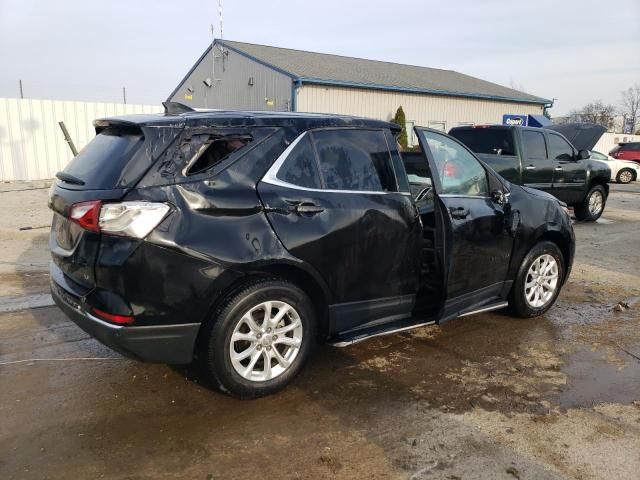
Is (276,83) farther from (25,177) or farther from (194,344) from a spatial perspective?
(194,344)

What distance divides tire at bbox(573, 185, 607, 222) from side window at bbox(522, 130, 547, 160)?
1.92 metres

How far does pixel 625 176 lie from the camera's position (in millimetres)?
22047

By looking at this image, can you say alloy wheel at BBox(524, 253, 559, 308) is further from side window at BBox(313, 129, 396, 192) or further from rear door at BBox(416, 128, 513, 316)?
side window at BBox(313, 129, 396, 192)

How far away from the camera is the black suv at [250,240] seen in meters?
2.96

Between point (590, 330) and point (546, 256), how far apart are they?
2.52 ft

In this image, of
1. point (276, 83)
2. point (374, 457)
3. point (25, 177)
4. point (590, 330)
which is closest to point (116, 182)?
point (374, 457)

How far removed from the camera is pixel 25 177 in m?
15.1

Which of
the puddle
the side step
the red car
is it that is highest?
the red car

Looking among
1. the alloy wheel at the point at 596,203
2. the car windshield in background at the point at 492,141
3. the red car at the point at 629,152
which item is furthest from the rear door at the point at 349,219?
the red car at the point at 629,152

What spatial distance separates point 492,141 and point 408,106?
1574 cm

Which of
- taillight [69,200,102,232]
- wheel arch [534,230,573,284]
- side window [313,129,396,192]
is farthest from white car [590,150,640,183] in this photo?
taillight [69,200,102,232]

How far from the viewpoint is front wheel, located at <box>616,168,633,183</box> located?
72.0ft

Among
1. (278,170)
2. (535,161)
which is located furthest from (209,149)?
(535,161)

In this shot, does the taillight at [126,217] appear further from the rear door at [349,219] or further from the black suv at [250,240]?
the rear door at [349,219]
